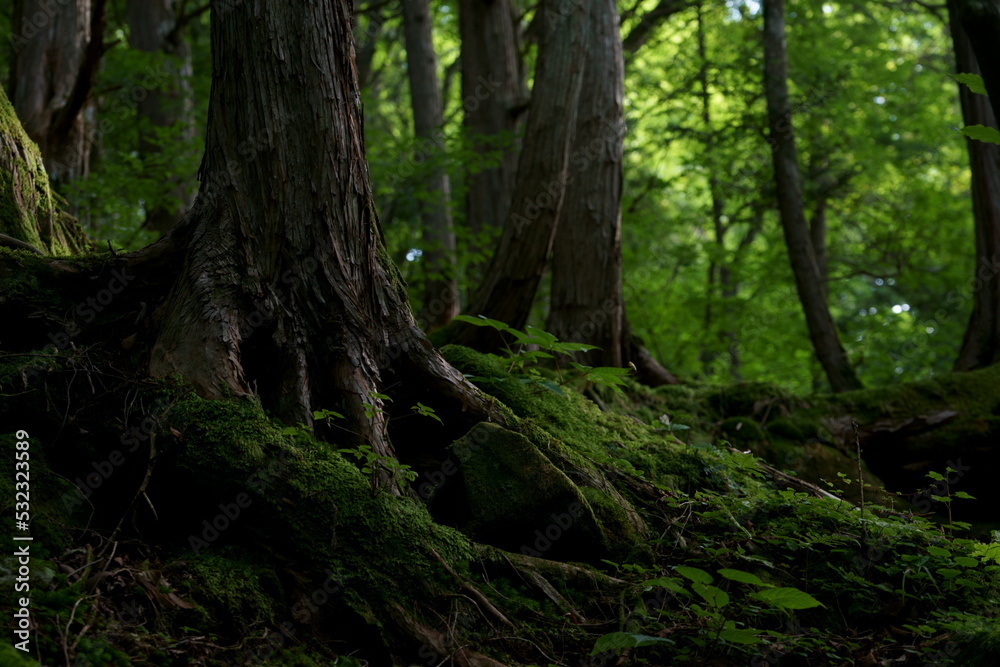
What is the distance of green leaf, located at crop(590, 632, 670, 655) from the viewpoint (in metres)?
2.29

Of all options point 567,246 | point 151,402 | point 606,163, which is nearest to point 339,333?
point 151,402

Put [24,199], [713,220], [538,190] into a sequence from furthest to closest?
1. [713,220]
2. [538,190]
3. [24,199]

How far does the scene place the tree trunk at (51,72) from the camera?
718cm

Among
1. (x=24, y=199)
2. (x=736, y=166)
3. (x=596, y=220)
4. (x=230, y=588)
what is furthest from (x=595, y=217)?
(x=736, y=166)

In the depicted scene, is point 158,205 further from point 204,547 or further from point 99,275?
point 204,547

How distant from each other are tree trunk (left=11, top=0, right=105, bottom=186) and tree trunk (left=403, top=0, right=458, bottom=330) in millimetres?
4523

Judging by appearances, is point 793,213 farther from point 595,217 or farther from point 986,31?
point 986,31

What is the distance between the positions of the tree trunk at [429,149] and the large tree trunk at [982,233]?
663 centimetres

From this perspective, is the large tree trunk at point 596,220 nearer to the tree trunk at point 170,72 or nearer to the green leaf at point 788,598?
the green leaf at point 788,598

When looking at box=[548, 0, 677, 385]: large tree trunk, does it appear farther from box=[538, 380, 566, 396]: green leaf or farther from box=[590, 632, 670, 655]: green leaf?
box=[590, 632, 670, 655]: green leaf

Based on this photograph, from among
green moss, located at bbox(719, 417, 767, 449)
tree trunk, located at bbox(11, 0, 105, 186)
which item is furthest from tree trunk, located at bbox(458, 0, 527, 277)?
green moss, located at bbox(719, 417, 767, 449)

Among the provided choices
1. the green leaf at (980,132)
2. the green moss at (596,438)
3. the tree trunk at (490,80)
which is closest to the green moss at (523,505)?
the green moss at (596,438)

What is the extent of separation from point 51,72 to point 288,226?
659 centimetres

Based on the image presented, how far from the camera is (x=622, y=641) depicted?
7.66 ft
